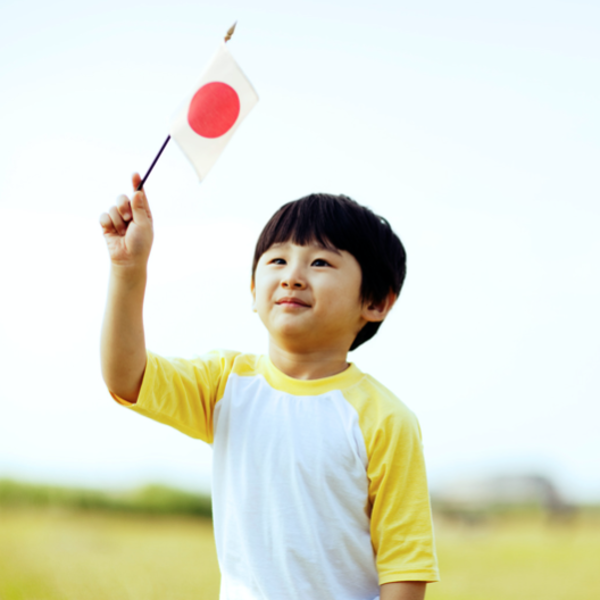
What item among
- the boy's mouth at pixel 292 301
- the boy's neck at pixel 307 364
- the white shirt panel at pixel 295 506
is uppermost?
the boy's mouth at pixel 292 301

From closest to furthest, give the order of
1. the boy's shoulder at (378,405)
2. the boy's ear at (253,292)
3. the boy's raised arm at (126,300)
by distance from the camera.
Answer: the boy's raised arm at (126,300) → the boy's shoulder at (378,405) → the boy's ear at (253,292)

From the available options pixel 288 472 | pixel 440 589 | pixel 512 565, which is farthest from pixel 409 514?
pixel 512 565

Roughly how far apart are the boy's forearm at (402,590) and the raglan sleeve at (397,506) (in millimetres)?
14

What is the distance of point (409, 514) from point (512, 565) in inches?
116

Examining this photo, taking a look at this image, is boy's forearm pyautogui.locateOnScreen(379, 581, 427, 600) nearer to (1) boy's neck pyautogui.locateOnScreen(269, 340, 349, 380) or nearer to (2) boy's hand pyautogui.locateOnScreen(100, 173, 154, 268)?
(1) boy's neck pyautogui.locateOnScreen(269, 340, 349, 380)

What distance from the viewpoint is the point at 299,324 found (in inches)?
49.9

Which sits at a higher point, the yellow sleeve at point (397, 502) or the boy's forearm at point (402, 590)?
the yellow sleeve at point (397, 502)

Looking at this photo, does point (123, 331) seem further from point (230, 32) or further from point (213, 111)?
point (230, 32)

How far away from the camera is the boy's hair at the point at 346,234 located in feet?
4.40

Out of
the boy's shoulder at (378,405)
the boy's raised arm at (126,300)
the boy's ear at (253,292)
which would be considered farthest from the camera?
the boy's ear at (253,292)

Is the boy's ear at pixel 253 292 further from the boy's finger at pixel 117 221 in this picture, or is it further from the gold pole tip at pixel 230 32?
the gold pole tip at pixel 230 32

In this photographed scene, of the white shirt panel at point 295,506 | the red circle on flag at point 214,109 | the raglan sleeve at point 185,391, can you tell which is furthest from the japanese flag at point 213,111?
the white shirt panel at point 295,506

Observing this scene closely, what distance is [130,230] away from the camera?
113 cm

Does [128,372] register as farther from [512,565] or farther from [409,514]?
[512,565]
